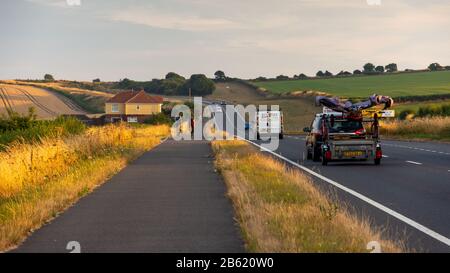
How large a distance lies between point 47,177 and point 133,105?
114 m

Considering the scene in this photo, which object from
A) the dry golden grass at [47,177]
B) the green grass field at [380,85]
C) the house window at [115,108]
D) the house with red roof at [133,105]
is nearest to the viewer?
the dry golden grass at [47,177]

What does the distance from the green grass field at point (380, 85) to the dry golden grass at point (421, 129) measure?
146 feet

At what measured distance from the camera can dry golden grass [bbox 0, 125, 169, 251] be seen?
43.3ft

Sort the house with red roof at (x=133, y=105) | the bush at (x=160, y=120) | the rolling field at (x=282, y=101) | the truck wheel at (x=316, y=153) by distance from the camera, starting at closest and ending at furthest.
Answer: the truck wheel at (x=316, y=153) → the bush at (x=160, y=120) → the rolling field at (x=282, y=101) → the house with red roof at (x=133, y=105)

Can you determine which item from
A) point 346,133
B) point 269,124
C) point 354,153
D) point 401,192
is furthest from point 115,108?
point 401,192

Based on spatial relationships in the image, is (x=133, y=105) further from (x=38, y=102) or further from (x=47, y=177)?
(x=47, y=177)

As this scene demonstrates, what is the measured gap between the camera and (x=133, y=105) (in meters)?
134

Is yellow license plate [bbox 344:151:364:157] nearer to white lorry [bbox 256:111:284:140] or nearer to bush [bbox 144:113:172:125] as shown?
white lorry [bbox 256:111:284:140]

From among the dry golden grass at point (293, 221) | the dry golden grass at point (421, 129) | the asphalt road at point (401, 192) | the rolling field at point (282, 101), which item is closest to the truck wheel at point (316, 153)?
the asphalt road at point (401, 192)

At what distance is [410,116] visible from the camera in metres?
77.9

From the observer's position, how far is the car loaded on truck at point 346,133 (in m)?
27.9
